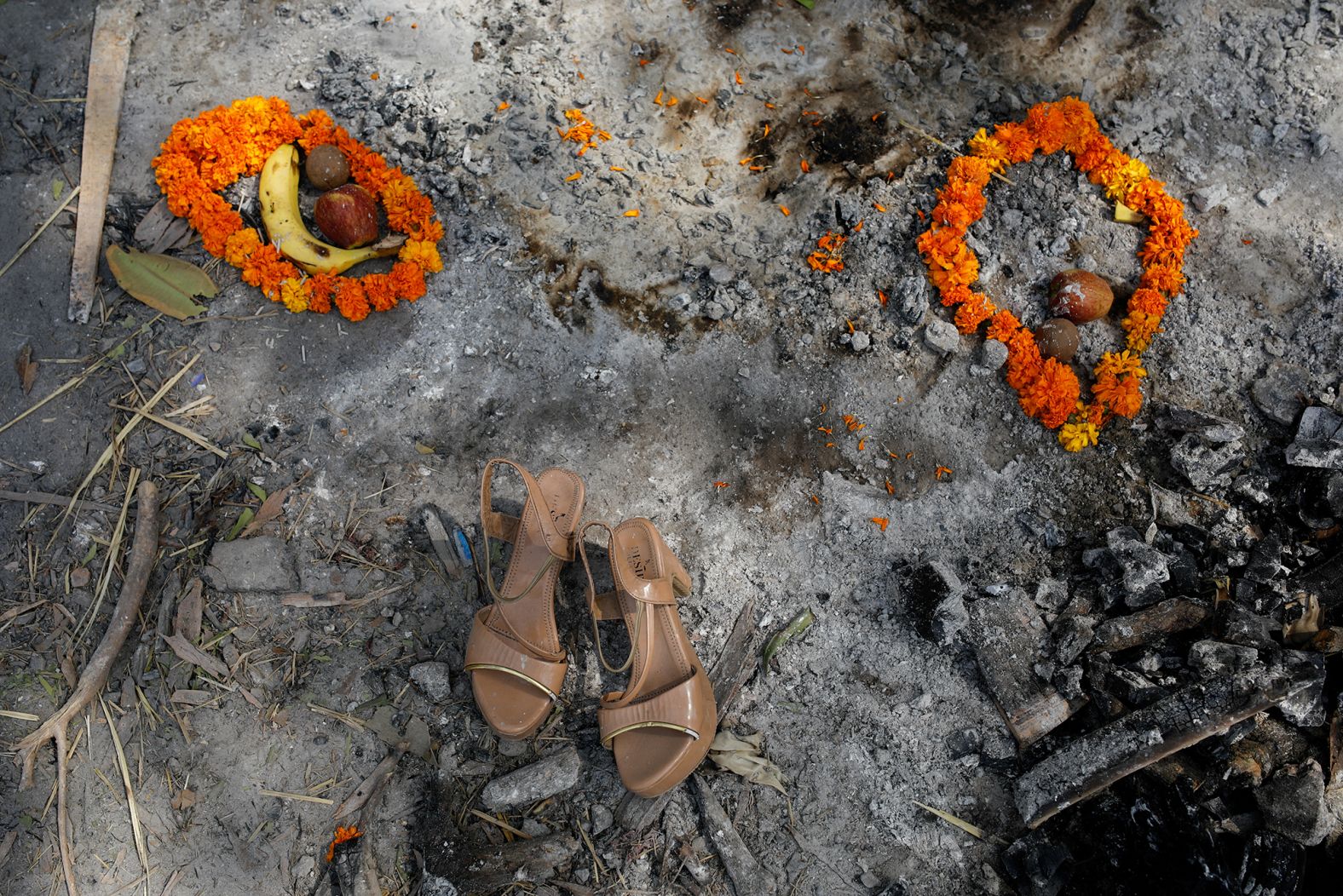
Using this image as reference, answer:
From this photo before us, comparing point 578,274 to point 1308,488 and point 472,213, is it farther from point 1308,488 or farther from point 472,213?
point 1308,488

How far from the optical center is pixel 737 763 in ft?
12.5

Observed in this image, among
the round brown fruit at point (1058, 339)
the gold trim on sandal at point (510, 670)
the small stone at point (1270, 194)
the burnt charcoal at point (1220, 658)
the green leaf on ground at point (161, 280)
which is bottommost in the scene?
the gold trim on sandal at point (510, 670)

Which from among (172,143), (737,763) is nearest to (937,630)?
(737,763)

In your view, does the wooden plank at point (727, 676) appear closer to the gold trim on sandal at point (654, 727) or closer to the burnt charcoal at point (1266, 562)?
the gold trim on sandal at point (654, 727)

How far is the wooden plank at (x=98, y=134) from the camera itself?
15.3 feet

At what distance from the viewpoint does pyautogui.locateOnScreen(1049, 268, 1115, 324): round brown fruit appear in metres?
4.46

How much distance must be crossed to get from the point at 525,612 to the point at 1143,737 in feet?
9.38

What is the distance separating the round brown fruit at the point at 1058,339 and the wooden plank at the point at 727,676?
216 cm

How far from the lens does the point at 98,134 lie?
494cm

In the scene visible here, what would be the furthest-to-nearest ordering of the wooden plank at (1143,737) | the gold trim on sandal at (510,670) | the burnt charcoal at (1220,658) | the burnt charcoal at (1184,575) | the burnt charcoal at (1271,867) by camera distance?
1. the burnt charcoal at (1184,575)
2. the gold trim on sandal at (510,670)
3. the burnt charcoal at (1220,658)
4. the wooden plank at (1143,737)
5. the burnt charcoal at (1271,867)

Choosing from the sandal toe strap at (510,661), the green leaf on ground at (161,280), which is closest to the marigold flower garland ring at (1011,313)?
the sandal toe strap at (510,661)

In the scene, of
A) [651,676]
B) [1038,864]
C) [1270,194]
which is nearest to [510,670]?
[651,676]

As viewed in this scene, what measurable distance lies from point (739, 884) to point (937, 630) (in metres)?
1.49

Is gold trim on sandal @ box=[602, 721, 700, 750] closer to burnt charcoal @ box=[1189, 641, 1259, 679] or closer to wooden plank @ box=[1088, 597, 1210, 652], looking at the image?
wooden plank @ box=[1088, 597, 1210, 652]
